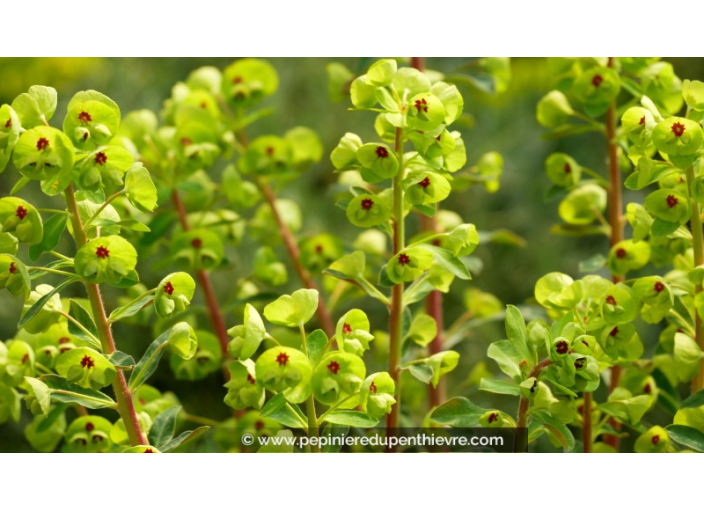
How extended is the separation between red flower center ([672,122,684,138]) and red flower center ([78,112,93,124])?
458mm

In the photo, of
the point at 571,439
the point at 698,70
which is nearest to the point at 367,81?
the point at 571,439

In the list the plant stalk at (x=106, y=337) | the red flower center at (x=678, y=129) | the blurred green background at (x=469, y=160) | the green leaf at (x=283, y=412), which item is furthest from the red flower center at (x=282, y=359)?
the blurred green background at (x=469, y=160)

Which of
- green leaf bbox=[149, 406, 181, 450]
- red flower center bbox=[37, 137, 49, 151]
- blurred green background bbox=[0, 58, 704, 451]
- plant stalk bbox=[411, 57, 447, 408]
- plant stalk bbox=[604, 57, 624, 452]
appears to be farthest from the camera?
blurred green background bbox=[0, 58, 704, 451]

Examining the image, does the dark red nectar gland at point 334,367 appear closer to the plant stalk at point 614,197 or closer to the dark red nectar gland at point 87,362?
the dark red nectar gland at point 87,362

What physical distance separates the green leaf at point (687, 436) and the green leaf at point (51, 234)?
0.52 m

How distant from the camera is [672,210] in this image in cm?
71

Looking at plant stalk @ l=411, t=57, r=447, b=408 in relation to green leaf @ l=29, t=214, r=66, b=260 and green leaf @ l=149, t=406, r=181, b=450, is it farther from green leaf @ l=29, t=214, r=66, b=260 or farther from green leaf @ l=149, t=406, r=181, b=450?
green leaf @ l=29, t=214, r=66, b=260

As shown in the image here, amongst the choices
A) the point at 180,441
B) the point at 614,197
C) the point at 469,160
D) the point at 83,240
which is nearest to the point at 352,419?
the point at 180,441

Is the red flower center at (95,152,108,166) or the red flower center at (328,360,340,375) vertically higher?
the red flower center at (95,152,108,166)

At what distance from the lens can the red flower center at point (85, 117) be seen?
2.15 feet

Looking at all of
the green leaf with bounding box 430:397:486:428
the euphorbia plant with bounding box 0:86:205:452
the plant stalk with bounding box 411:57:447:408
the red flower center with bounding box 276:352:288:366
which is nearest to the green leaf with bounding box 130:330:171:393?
the euphorbia plant with bounding box 0:86:205:452

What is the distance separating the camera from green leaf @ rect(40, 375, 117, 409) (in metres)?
0.67

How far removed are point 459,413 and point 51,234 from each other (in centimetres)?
36

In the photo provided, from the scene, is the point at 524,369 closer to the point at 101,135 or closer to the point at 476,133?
the point at 101,135
